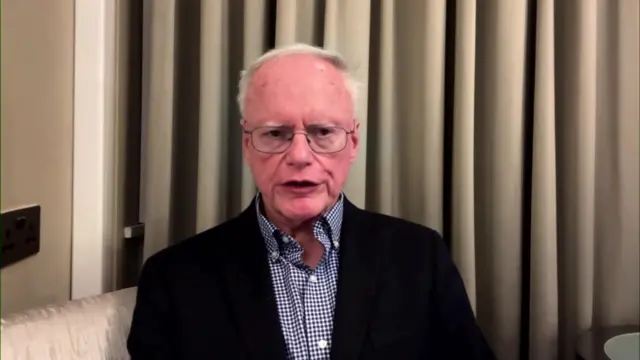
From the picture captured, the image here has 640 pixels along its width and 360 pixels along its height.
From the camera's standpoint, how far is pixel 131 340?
117cm

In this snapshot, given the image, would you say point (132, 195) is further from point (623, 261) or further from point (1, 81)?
point (623, 261)

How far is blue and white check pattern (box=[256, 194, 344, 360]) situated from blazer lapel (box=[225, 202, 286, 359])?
0.07ft

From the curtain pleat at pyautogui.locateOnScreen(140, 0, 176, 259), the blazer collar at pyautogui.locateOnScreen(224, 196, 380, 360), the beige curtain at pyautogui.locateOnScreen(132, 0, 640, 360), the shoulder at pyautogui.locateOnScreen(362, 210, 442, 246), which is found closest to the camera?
the blazer collar at pyautogui.locateOnScreen(224, 196, 380, 360)

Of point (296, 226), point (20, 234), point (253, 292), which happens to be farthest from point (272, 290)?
point (20, 234)

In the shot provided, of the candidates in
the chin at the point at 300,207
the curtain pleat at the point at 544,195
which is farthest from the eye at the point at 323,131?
the curtain pleat at the point at 544,195

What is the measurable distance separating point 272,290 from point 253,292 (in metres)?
0.03

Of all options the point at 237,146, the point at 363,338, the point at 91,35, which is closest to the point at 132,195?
the point at 237,146

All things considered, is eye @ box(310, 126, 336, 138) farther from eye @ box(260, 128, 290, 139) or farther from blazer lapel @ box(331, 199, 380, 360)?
blazer lapel @ box(331, 199, 380, 360)

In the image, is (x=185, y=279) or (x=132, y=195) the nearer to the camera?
(x=185, y=279)

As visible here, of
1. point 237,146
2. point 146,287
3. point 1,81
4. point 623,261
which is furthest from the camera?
point 237,146

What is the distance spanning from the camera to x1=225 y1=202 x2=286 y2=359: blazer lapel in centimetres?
115

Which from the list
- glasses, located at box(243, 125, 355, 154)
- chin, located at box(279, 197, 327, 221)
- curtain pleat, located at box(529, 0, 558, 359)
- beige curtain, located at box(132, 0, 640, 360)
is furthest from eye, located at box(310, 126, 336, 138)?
curtain pleat, located at box(529, 0, 558, 359)

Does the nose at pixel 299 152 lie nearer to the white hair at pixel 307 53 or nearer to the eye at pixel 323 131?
the eye at pixel 323 131

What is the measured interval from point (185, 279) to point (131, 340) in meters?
0.14
